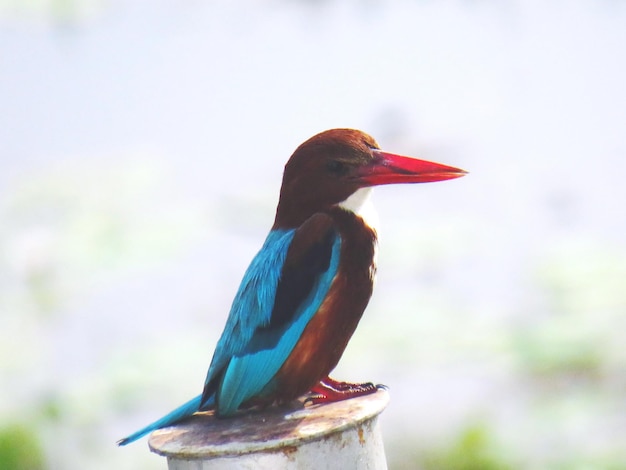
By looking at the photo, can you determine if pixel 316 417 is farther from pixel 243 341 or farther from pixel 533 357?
pixel 533 357

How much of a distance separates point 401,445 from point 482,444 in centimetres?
36

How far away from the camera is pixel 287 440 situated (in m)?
1.51

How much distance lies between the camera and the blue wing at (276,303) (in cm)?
179

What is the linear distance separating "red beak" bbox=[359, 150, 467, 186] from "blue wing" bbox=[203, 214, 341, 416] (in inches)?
4.2

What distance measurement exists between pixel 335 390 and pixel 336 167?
0.37 metres

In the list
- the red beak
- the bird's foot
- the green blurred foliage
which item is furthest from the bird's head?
the green blurred foliage

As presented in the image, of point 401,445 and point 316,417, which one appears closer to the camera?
point 316,417

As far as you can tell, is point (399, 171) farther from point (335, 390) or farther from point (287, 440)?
point (287, 440)

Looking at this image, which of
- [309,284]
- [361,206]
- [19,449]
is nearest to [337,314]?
[309,284]

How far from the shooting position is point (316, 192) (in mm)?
1880

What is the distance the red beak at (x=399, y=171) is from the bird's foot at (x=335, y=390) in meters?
0.34

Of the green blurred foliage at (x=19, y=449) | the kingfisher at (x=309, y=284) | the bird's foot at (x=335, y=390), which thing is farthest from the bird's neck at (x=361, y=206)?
the green blurred foliage at (x=19, y=449)

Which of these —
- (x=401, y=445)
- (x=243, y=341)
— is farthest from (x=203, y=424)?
(x=401, y=445)

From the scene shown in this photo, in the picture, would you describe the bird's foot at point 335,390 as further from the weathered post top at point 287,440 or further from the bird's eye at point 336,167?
the bird's eye at point 336,167
